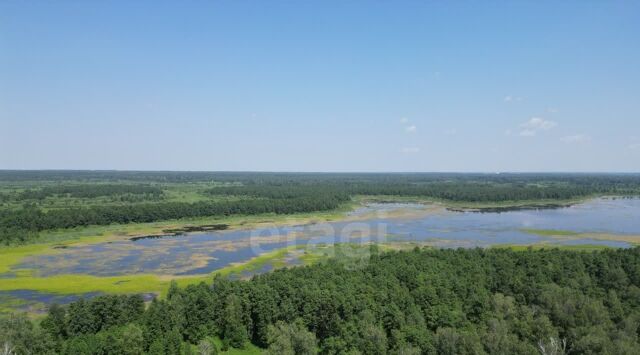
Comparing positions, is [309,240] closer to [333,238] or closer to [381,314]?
[333,238]

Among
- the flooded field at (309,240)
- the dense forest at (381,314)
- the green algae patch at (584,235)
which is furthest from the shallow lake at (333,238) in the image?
the dense forest at (381,314)

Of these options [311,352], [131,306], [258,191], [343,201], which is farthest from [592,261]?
[258,191]

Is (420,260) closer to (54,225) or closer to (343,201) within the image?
(54,225)

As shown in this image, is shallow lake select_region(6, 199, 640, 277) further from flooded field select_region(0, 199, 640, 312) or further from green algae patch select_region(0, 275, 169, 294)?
green algae patch select_region(0, 275, 169, 294)

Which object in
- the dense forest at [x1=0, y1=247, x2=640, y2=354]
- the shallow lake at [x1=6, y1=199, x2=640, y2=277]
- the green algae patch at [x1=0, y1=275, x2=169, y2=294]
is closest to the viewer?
the dense forest at [x1=0, y1=247, x2=640, y2=354]

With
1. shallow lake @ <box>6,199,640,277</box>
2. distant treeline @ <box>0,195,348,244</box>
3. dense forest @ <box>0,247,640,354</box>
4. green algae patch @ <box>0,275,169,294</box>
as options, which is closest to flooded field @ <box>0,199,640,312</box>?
shallow lake @ <box>6,199,640,277</box>

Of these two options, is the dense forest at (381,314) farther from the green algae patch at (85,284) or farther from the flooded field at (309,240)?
the flooded field at (309,240)
